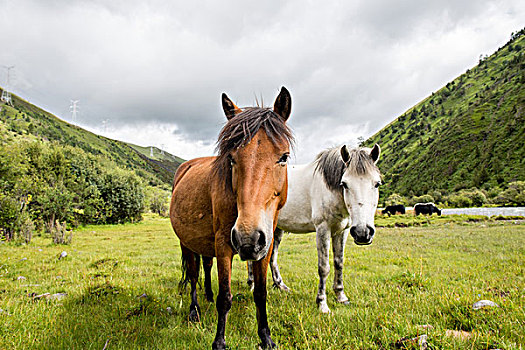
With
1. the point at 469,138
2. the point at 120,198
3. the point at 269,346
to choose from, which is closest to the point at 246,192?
Answer: the point at 269,346

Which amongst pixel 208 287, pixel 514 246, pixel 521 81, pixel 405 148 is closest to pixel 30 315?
pixel 208 287

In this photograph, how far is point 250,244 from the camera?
6.64 ft

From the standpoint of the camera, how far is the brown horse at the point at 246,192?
6.91ft

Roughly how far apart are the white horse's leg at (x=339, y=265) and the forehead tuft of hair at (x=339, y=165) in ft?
3.87

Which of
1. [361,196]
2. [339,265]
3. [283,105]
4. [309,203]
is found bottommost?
[339,265]

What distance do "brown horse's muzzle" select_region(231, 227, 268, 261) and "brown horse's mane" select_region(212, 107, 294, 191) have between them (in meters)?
0.78

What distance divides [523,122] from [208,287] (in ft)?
346

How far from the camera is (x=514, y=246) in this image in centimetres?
943

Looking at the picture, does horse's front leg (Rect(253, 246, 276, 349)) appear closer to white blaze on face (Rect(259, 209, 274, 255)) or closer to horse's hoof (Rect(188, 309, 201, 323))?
white blaze on face (Rect(259, 209, 274, 255))

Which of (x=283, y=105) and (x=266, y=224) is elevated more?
(x=283, y=105)

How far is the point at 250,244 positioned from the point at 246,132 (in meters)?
1.15

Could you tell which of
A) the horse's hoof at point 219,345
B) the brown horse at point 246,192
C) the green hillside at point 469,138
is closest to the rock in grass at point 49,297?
the brown horse at point 246,192

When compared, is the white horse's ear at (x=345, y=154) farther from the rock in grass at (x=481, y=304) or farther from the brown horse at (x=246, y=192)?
the rock in grass at (x=481, y=304)

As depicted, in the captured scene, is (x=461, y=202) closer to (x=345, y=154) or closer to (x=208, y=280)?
(x=345, y=154)
